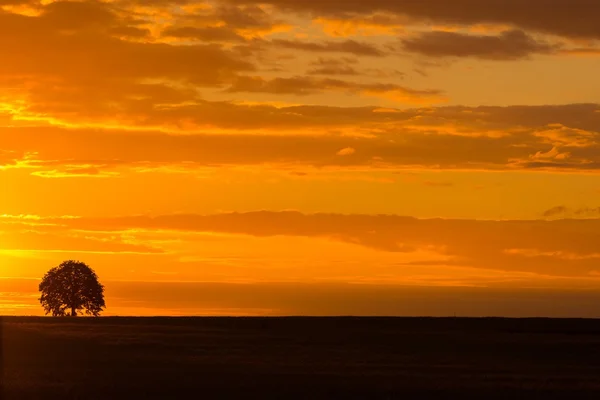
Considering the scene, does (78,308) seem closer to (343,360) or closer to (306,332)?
(306,332)

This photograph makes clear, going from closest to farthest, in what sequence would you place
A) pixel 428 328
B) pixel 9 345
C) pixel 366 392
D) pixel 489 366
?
1. pixel 366 392
2. pixel 489 366
3. pixel 9 345
4. pixel 428 328

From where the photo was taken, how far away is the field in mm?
63312

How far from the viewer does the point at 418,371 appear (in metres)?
77.6

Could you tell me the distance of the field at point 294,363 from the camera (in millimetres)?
63312

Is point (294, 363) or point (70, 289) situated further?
point (70, 289)

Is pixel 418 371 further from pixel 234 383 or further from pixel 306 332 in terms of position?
pixel 306 332

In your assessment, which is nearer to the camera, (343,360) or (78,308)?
(343,360)

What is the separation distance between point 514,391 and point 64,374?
2937cm

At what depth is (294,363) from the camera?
8319 centimetres

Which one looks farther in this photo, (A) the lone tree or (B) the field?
(A) the lone tree

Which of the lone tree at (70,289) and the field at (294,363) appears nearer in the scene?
the field at (294,363)

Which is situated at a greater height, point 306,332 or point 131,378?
point 306,332

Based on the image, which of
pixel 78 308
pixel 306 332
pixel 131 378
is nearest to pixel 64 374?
pixel 131 378

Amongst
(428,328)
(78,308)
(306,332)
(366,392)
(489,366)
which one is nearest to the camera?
(366,392)
